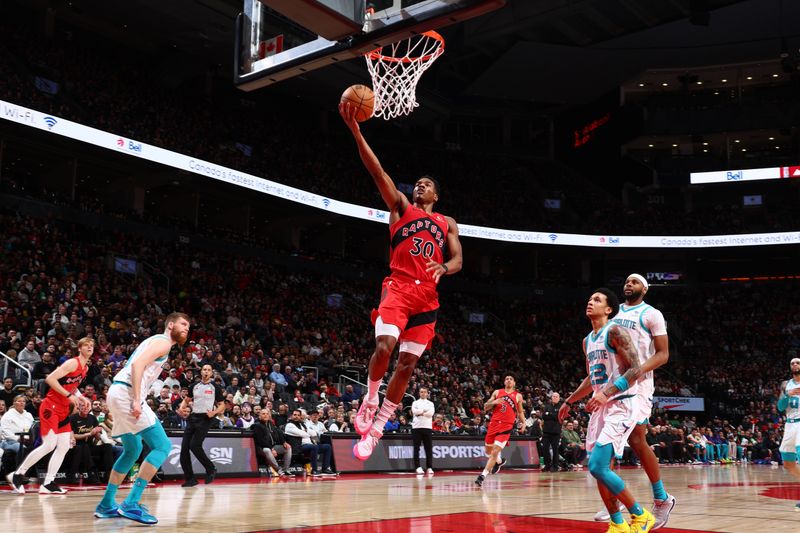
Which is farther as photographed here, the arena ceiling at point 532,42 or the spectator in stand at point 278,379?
the arena ceiling at point 532,42

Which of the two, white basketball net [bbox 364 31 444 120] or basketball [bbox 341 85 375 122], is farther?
white basketball net [bbox 364 31 444 120]

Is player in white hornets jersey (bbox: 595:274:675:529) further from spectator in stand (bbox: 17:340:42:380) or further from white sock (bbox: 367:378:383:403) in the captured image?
spectator in stand (bbox: 17:340:42:380)

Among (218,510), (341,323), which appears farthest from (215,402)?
(341,323)

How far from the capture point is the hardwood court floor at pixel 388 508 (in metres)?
6.65

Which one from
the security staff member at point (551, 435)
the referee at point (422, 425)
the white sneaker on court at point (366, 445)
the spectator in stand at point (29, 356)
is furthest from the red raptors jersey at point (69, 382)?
the security staff member at point (551, 435)

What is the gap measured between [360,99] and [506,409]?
31.6ft

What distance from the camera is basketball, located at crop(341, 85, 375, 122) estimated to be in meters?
5.94

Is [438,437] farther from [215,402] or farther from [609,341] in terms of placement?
[609,341]

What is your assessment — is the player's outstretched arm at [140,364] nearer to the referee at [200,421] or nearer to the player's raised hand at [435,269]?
the player's raised hand at [435,269]

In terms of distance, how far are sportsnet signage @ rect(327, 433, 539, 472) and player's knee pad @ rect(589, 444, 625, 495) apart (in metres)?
10.4

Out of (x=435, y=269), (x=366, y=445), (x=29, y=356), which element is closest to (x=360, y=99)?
(x=435, y=269)

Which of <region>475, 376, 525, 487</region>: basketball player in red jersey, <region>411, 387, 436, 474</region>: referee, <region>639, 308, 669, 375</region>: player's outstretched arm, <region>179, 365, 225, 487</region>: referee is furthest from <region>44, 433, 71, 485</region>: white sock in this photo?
<region>639, 308, 669, 375</region>: player's outstretched arm

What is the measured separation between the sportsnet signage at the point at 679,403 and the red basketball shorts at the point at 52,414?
27095 mm

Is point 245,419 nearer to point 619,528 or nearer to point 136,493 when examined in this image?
point 136,493
